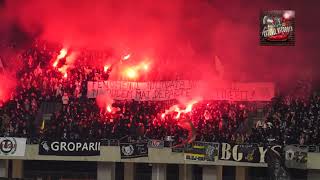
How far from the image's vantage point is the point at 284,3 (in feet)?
104

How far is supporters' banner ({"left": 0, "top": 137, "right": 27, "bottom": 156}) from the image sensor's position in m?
27.2

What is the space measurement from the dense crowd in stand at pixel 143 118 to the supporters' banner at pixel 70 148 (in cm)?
44

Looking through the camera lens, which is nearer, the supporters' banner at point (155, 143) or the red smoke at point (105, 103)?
the supporters' banner at point (155, 143)

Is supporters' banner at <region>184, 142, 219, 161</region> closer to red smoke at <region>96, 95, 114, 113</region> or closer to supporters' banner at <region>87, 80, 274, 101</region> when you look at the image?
supporters' banner at <region>87, 80, 274, 101</region>

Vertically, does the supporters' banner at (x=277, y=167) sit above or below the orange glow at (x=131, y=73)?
below

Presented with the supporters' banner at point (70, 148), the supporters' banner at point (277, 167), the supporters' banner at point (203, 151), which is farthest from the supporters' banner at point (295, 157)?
the supporters' banner at point (70, 148)

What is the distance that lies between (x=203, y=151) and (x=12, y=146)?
335 inches

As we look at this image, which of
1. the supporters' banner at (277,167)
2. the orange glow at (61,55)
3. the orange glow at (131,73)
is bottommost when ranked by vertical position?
the supporters' banner at (277,167)

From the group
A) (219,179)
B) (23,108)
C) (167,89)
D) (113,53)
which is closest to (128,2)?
(113,53)

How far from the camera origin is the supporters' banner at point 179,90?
29.2 meters

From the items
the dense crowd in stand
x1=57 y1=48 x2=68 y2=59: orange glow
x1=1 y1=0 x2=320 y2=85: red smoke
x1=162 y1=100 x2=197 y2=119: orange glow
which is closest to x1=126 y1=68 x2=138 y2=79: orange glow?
x1=1 y1=0 x2=320 y2=85: red smoke

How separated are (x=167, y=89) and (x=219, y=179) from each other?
17.0ft

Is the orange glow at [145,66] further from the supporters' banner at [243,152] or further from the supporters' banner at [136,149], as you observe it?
the supporters' banner at [243,152]

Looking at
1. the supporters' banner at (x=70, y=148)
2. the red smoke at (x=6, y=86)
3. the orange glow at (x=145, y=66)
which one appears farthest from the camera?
the orange glow at (x=145, y=66)
